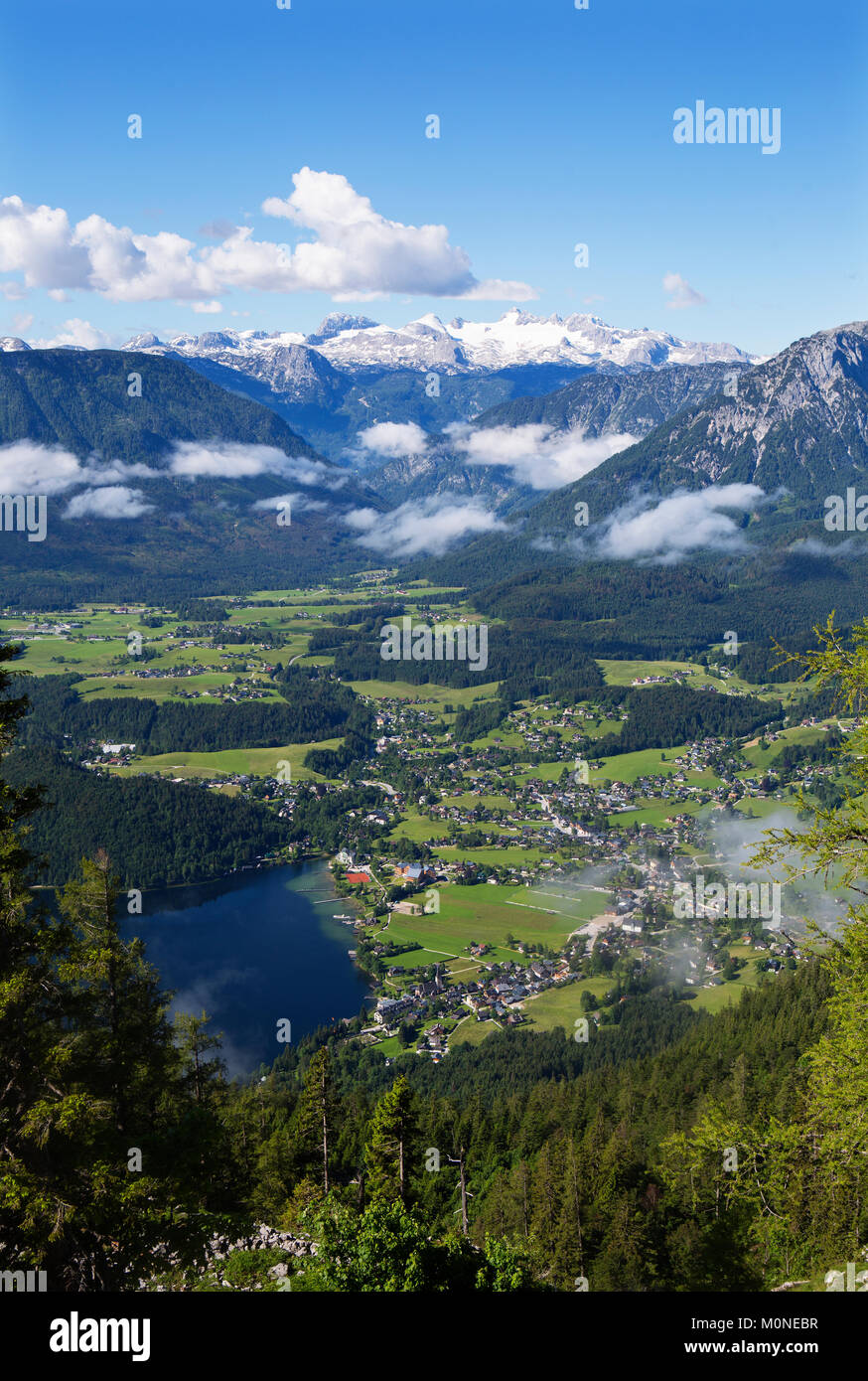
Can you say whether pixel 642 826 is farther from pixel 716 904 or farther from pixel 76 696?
pixel 76 696

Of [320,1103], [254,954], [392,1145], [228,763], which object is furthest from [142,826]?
[392,1145]

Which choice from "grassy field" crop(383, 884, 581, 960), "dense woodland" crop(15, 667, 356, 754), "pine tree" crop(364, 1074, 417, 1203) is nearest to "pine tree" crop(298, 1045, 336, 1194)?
"pine tree" crop(364, 1074, 417, 1203)

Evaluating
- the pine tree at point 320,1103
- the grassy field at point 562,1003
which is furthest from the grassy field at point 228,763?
the pine tree at point 320,1103

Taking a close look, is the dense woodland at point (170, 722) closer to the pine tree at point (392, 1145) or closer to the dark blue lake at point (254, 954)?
the dark blue lake at point (254, 954)

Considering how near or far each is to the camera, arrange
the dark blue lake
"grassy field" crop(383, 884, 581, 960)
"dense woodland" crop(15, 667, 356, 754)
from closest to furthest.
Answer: the dark blue lake, "grassy field" crop(383, 884, 581, 960), "dense woodland" crop(15, 667, 356, 754)

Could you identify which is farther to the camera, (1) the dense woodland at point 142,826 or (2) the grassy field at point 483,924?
(1) the dense woodland at point 142,826

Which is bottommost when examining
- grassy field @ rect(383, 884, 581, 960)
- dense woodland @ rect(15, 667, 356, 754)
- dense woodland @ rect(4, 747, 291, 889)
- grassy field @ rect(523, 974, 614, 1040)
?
grassy field @ rect(523, 974, 614, 1040)

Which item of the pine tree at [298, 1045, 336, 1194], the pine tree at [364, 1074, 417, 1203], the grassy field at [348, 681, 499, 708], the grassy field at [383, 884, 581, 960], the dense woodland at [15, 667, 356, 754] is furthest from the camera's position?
the grassy field at [348, 681, 499, 708]

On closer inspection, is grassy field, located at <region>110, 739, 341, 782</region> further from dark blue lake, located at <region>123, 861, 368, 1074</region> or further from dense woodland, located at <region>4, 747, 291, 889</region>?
dark blue lake, located at <region>123, 861, 368, 1074</region>
